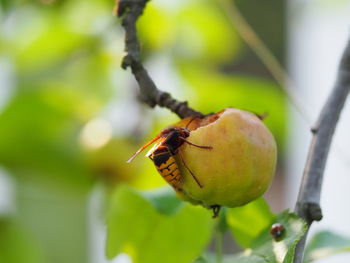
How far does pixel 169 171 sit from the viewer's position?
140cm

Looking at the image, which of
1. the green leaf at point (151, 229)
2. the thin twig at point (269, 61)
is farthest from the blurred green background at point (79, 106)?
the green leaf at point (151, 229)

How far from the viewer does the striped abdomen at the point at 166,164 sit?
1399 mm

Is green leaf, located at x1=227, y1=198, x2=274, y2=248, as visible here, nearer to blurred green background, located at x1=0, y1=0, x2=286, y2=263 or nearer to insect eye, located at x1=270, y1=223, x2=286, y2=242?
insect eye, located at x1=270, y1=223, x2=286, y2=242

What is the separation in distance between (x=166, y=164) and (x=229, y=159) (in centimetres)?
11

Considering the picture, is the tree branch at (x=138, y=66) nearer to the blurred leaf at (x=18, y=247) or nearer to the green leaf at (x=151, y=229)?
the green leaf at (x=151, y=229)

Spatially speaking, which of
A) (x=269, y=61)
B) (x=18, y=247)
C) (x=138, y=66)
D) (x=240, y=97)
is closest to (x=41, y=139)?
(x=18, y=247)

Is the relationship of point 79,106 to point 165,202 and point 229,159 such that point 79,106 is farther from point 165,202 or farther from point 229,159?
point 229,159

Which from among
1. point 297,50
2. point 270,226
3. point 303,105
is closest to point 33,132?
point 303,105

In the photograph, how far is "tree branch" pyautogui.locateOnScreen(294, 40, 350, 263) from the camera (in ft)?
4.60

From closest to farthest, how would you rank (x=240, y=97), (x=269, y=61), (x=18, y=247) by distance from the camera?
1. (x=269, y=61)
2. (x=18, y=247)
3. (x=240, y=97)

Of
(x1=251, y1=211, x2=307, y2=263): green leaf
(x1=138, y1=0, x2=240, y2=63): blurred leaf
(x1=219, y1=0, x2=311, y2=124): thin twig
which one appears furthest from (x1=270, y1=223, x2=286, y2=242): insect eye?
(x1=138, y1=0, x2=240, y2=63): blurred leaf

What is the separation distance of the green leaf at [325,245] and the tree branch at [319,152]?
0.29 m

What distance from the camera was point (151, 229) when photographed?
69.1 inches

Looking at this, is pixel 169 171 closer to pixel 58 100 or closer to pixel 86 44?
pixel 58 100
